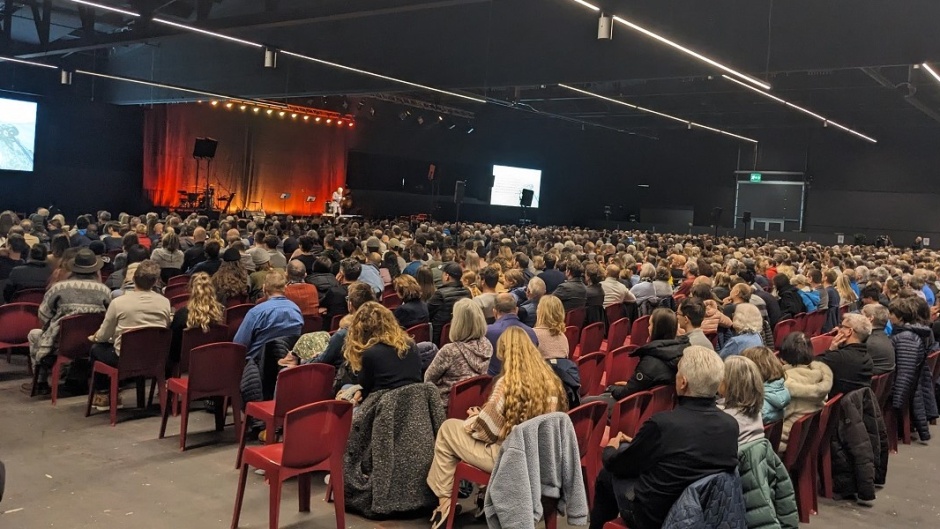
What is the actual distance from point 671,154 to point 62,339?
2671 cm

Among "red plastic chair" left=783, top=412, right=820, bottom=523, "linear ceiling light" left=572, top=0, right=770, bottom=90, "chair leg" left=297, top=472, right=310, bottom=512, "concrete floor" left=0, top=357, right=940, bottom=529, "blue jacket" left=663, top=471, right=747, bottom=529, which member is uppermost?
"linear ceiling light" left=572, top=0, right=770, bottom=90

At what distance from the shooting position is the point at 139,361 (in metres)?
5.50

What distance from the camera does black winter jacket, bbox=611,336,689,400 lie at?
4277 millimetres

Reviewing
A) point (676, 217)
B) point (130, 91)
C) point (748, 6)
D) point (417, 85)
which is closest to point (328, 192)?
point (130, 91)

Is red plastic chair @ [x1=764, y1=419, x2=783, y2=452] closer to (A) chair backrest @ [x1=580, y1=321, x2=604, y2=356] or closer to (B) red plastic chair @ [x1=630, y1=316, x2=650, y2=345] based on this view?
(A) chair backrest @ [x1=580, y1=321, x2=604, y2=356]

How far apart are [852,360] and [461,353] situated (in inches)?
103

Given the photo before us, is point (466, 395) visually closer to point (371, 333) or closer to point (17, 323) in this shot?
point (371, 333)

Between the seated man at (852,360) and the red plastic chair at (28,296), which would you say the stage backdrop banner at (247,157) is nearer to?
the red plastic chair at (28,296)

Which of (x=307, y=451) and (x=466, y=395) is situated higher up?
(x=466, y=395)

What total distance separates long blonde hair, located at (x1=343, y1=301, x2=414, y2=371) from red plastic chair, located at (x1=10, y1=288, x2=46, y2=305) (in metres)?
4.02

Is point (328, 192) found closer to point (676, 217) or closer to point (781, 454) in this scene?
point (676, 217)

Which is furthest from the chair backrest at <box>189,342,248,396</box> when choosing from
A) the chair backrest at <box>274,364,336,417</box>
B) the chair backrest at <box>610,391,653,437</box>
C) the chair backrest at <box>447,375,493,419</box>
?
the chair backrest at <box>610,391,653,437</box>

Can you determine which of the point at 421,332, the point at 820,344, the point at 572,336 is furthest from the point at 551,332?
the point at 820,344

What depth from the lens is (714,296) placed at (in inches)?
283
